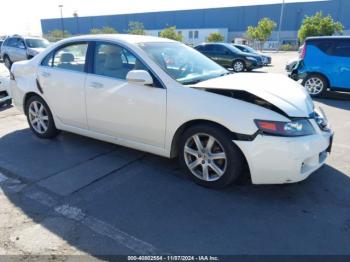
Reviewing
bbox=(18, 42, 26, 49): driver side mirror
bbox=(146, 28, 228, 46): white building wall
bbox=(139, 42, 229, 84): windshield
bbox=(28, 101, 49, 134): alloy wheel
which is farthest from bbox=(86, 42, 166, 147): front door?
bbox=(146, 28, 228, 46): white building wall

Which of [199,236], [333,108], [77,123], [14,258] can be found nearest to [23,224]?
[14,258]

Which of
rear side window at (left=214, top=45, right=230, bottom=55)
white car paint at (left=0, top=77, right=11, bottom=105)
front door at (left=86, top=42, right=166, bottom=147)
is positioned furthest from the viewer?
rear side window at (left=214, top=45, right=230, bottom=55)

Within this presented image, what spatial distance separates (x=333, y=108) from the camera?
7918 mm

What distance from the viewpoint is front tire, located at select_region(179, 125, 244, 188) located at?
133 inches

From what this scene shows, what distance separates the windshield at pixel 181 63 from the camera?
390 cm

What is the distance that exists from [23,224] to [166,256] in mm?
1378

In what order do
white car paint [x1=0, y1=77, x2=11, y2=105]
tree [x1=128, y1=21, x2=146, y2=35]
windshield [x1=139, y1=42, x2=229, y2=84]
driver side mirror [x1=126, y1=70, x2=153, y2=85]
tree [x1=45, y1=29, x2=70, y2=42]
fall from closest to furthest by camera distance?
Answer: driver side mirror [x1=126, y1=70, x2=153, y2=85]
windshield [x1=139, y1=42, x2=229, y2=84]
white car paint [x1=0, y1=77, x2=11, y2=105]
tree [x1=45, y1=29, x2=70, y2=42]
tree [x1=128, y1=21, x2=146, y2=35]

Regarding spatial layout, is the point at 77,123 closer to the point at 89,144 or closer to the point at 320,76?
the point at 89,144

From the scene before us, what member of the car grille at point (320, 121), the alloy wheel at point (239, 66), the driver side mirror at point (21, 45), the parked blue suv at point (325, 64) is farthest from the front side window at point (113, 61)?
the driver side mirror at point (21, 45)

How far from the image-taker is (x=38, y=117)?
17.0 ft

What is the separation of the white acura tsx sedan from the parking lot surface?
1.03 ft

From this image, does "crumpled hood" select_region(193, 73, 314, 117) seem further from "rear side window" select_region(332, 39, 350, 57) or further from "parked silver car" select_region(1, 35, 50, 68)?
"parked silver car" select_region(1, 35, 50, 68)

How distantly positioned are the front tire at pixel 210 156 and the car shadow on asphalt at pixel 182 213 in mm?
141

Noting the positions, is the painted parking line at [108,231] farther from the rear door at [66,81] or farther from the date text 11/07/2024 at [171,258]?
the rear door at [66,81]
